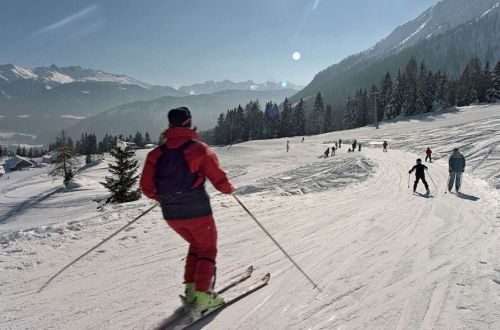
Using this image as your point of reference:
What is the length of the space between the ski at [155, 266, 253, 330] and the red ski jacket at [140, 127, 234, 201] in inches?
57.9

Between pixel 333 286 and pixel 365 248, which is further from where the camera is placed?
pixel 365 248

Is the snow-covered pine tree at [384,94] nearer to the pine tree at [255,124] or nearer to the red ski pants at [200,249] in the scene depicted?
the pine tree at [255,124]

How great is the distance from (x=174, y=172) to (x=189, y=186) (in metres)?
0.22

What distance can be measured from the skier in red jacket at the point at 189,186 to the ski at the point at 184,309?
15cm

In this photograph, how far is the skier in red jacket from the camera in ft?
10.9

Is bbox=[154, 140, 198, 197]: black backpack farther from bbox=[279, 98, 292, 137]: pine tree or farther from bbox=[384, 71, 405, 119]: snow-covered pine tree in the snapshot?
bbox=[279, 98, 292, 137]: pine tree

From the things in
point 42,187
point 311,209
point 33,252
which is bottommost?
point 42,187

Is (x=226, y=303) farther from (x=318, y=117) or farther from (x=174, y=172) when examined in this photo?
(x=318, y=117)

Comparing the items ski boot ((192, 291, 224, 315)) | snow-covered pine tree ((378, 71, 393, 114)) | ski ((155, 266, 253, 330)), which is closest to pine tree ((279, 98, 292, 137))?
snow-covered pine tree ((378, 71, 393, 114))

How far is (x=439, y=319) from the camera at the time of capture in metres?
3.42

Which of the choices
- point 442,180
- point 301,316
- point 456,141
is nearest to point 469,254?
point 301,316

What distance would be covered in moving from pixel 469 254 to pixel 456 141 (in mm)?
33772

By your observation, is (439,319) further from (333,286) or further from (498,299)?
(333,286)

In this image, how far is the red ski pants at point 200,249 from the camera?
136 inches
